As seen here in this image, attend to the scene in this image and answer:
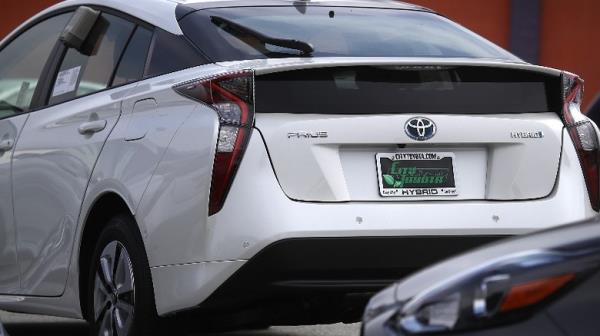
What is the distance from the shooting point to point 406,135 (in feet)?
20.0

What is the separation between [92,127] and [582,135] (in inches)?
79.1

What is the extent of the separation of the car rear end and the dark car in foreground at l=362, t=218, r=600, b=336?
5.94 feet

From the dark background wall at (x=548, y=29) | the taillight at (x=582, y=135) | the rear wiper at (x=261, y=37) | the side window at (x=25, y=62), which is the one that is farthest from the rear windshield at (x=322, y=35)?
the dark background wall at (x=548, y=29)

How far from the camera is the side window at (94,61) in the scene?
7266mm

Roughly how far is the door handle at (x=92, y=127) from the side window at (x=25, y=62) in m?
0.90

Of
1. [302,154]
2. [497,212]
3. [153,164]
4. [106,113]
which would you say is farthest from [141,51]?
[497,212]

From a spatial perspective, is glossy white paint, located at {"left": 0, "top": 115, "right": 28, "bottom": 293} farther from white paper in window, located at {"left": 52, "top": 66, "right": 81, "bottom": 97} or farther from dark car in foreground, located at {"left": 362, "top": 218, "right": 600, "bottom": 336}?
dark car in foreground, located at {"left": 362, "top": 218, "right": 600, "bottom": 336}

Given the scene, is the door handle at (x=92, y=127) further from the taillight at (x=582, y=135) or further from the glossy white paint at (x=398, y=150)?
the taillight at (x=582, y=135)

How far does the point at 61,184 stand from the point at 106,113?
0.41 metres

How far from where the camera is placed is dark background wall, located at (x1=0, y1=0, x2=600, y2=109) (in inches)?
1112

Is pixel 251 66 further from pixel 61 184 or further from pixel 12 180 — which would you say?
pixel 12 180

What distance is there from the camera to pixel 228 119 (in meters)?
6.02

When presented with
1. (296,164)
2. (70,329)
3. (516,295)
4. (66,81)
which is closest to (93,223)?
(66,81)

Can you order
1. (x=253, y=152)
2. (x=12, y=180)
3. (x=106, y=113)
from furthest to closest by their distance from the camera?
(x=12, y=180) → (x=106, y=113) → (x=253, y=152)
